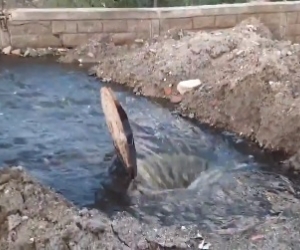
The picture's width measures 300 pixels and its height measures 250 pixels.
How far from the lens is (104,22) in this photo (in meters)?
9.73

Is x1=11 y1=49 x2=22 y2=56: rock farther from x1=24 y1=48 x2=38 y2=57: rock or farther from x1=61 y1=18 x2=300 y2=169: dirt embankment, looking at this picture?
x1=61 y1=18 x2=300 y2=169: dirt embankment

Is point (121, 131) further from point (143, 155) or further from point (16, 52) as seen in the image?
point (16, 52)

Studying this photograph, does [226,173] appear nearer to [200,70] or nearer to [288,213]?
[288,213]

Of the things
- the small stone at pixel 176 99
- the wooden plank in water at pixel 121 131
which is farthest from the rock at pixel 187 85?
the wooden plank in water at pixel 121 131

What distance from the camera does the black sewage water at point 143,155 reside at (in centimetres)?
562

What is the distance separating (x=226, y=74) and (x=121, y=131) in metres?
2.72

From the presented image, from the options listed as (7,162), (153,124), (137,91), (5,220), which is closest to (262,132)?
(153,124)

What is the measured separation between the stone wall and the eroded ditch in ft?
4.23

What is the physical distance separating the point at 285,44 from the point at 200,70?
1.44 metres

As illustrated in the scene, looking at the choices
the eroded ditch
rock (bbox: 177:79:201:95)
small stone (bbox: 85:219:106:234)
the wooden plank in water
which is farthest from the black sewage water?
small stone (bbox: 85:219:106:234)

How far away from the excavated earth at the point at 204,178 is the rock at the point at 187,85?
3.3 inches

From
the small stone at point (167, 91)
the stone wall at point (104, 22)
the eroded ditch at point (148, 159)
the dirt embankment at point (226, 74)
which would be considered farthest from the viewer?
the stone wall at point (104, 22)

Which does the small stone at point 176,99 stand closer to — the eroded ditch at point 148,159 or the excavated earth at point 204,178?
the excavated earth at point 204,178

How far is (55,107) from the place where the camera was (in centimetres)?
779
